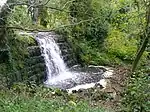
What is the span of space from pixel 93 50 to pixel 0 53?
8.22 m

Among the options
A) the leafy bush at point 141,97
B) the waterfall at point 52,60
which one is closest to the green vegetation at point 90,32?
the leafy bush at point 141,97

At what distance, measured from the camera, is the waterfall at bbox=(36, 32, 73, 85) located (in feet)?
47.2

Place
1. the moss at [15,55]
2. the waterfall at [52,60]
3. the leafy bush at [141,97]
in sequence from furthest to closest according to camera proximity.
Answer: the waterfall at [52,60] → the moss at [15,55] → the leafy bush at [141,97]

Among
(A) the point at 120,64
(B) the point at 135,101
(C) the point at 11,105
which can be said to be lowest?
(A) the point at 120,64

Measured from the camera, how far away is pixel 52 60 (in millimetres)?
15164

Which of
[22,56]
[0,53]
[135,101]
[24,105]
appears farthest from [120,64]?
[24,105]

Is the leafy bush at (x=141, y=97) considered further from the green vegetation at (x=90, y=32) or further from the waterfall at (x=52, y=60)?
the waterfall at (x=52, y=60)

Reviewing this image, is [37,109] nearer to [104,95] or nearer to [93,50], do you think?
[104,95]

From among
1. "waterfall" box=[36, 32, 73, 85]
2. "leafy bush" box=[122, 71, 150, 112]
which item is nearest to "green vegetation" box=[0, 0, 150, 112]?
"leafy bush" box=[122, 71, 150, 112]

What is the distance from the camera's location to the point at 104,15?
61.3 ft

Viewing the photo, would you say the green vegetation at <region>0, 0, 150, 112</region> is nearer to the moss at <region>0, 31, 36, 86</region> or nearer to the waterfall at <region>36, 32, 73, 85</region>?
the moss at <region>0, 31, 36, 86</region>

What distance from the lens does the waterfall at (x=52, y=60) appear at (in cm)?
1438

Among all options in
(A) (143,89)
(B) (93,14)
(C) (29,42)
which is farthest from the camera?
(B) (93,14)

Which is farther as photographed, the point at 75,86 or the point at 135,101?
the point at 75,86
